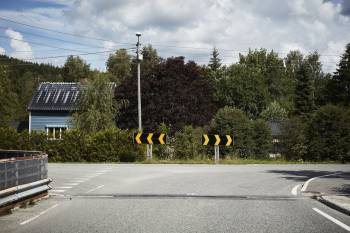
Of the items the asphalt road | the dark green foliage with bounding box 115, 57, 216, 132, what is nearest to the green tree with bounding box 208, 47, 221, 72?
the dark green foliage with bounding box 115, 57, 216, 132

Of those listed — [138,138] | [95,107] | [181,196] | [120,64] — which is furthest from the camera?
[120,64]

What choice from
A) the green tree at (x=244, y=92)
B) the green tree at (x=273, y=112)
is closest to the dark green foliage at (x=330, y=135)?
the green tree at (x=273, y=112)

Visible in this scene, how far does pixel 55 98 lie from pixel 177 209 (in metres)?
42.4

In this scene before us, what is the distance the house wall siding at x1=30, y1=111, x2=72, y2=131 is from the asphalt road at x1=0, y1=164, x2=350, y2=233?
33.6 meters

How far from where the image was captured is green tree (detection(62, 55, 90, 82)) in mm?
92850

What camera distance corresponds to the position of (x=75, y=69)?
309 ft

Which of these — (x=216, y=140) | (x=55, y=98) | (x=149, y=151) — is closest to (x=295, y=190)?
(x=216, y=140)

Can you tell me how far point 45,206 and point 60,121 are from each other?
39683 mm

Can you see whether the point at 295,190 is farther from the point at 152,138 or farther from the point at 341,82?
the point at 341,82

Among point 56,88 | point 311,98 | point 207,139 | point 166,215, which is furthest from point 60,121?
point 166,215

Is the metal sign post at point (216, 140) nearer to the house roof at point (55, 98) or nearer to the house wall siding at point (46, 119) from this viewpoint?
the house roof at point (55, 98)

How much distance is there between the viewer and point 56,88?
52219mm

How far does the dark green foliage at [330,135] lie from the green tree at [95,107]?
705 inches

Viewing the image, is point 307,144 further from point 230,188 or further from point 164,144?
point 230,188
